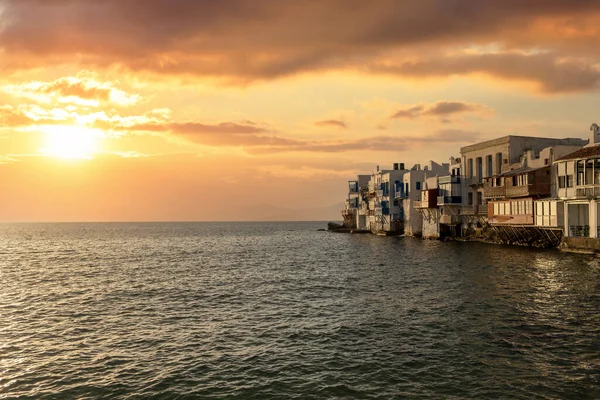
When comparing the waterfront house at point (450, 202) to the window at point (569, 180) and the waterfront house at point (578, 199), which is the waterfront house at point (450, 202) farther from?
the window at point (569, 180)

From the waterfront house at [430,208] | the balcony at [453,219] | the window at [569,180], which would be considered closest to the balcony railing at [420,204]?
the waterfront house at [430,208]

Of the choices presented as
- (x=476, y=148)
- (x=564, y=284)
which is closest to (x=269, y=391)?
(x=564, y=284)

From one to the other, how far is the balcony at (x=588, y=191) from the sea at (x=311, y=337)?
38.6ft

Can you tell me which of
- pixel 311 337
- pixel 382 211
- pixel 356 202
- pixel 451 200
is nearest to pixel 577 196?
pixel 451 200

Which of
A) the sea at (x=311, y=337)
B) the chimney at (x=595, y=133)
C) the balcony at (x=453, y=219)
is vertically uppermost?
the chimney at (x=595, y=133)

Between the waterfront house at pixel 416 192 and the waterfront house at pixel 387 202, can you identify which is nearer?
the waterfront house at pixel 416 192

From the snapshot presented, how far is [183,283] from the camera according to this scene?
47062mm

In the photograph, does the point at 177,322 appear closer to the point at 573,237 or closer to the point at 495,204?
the point at 573,237

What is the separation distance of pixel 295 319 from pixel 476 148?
7535 cm

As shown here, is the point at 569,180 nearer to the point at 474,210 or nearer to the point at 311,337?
the point at 474,210

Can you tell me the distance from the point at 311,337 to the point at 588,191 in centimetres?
4805

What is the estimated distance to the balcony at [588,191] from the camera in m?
56.8

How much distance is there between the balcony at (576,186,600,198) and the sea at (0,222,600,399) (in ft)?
38.6

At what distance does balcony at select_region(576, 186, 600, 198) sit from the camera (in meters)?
56.8
